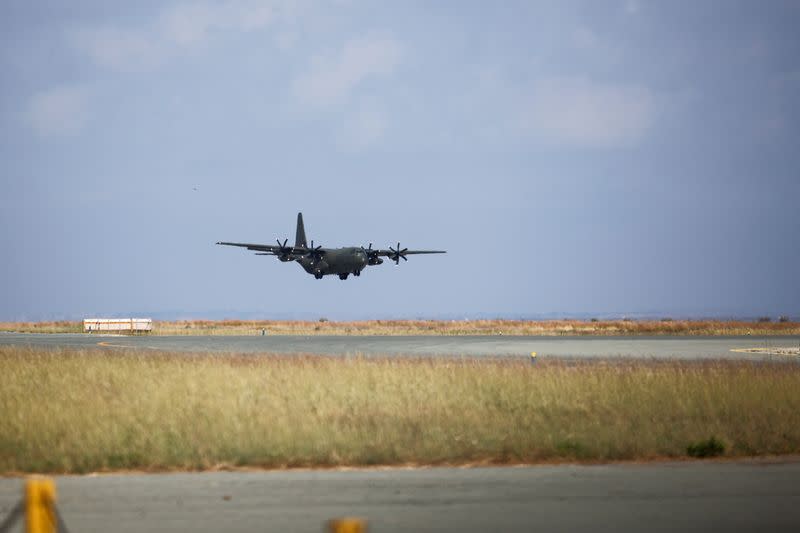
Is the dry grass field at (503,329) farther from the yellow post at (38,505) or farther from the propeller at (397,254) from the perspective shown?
the yellow post at (38,505)

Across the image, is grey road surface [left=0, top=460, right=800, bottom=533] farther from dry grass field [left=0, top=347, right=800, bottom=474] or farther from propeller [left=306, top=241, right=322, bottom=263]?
propeller [left=306, top=241, right=322, bottom=263]

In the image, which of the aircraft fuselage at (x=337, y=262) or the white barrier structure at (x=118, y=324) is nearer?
the white barrier structure at (x=118, y=324)

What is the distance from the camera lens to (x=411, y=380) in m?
21.1

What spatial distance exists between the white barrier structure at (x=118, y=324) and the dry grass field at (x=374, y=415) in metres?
40.6

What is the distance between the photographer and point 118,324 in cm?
6631

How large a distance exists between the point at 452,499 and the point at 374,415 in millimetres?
6769

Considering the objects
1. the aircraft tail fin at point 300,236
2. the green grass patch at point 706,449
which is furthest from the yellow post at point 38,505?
the aircraft tail fin at point 300,236

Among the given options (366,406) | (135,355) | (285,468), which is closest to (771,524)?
(285,468)

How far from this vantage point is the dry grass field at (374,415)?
1342cm

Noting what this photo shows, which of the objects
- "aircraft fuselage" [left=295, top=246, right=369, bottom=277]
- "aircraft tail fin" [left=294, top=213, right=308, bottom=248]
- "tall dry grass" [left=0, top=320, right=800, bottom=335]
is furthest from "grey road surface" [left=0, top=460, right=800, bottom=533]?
"aircraft tail fin" [left=294, top=213, right=308, bottom=248]

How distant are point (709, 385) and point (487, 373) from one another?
5.50 meters

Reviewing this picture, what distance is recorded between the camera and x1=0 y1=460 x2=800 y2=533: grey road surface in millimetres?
8672

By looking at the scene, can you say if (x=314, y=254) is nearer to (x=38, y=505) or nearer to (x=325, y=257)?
(x=325, y=257)

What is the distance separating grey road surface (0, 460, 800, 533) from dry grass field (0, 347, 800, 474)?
1.13 m
